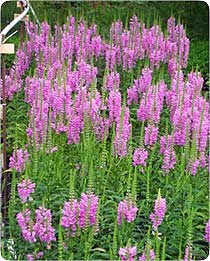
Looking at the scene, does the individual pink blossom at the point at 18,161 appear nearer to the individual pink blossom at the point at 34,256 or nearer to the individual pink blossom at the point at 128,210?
the individual pink blossom at the point at 34,256

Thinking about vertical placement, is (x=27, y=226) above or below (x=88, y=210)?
below

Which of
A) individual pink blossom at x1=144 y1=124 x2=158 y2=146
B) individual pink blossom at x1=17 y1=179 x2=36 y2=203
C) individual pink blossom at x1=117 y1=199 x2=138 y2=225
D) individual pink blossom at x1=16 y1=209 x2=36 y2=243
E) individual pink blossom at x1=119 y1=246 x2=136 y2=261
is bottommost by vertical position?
individual pink blossom at x1=119 y1=246 x2=136 y2=261

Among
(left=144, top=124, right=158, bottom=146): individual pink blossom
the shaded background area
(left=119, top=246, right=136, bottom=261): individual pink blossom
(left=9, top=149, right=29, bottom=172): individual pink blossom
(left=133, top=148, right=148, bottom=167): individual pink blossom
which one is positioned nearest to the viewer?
(left=119, top=246, right=136, bottom=261): individual pink blossom

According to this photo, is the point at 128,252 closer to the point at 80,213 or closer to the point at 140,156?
the point at 80,213

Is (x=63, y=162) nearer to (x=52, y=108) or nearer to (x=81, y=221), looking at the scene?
(x=52, y=108)

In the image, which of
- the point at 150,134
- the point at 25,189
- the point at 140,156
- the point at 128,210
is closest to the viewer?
the point at 128,210

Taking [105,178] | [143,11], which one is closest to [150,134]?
[105,178]

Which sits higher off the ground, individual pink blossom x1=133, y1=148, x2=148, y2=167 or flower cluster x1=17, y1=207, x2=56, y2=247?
individual pink blossom x1=133, y1=148, x2=148, y2=167

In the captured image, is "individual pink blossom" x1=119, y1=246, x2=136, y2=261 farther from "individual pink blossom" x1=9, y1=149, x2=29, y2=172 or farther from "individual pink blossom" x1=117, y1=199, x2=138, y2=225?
"individual pink blossom" x1=9, y1=149, x2=29, y2=172

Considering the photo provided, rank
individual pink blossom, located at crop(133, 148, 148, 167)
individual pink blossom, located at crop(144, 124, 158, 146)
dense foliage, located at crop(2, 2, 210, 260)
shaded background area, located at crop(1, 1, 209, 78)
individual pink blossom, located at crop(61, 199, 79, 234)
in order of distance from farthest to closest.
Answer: shaded background area, located at crop(1, 1, 209, 78), individual pink blossom, located at crop(144, 124, 158, 146), individual pink blossom, located at crop(133, 148, 148, 167), dense foliage, located at crop(2, 2, 210, 260), individual pink blossom, located at crop(61, 199, 79, 234)

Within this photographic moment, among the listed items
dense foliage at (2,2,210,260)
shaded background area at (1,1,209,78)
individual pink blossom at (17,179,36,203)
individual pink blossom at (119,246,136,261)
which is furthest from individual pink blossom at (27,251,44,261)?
shaded background area at (1,1,209,78)

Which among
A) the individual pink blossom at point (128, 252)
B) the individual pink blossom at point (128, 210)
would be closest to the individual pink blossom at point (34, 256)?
the individual pink blossom at point (128, 210)

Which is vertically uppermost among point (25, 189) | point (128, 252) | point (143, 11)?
point (143, 11)

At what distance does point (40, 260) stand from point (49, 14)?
23.9 feet
